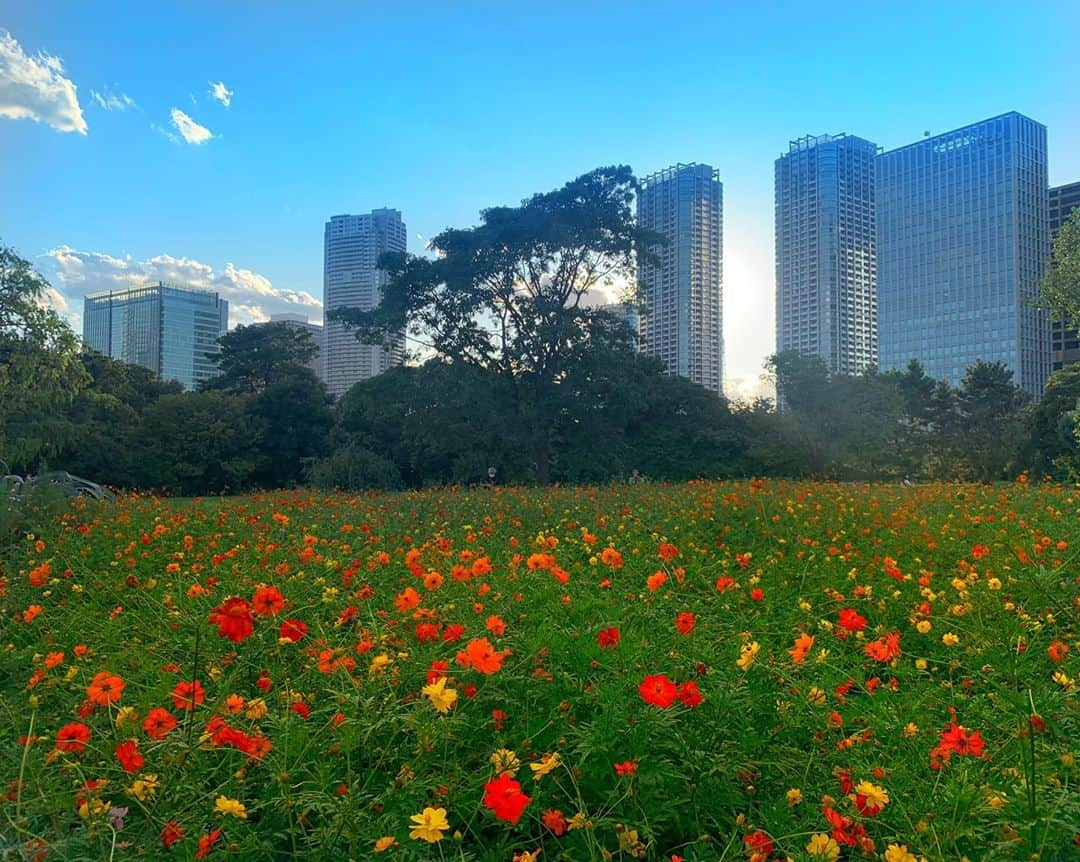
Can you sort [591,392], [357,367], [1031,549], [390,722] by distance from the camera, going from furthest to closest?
[357,367]
[591,392]
[1031,549]
[390,722]

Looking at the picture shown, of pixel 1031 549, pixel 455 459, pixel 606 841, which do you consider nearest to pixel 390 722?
pixel 606 841

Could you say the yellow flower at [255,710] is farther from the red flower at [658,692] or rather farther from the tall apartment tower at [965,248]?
the tall apartment tower at [965,248]

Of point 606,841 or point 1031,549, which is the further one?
point 1031,549

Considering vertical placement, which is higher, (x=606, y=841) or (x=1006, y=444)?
(x=1006, y=444)

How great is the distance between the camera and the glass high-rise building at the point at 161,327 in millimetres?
38312

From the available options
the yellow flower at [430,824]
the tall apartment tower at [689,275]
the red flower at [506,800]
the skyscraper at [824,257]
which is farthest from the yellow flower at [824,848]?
the skyscraper at [824,257]

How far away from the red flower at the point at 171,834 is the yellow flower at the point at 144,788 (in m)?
0.10

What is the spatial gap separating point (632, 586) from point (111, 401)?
21210mm

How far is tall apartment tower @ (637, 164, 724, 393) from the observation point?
24.9 m

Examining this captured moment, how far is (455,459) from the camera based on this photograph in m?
20.2

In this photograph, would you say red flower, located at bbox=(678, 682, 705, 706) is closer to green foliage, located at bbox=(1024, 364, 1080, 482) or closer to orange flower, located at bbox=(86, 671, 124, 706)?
orange flower, located at bbox=(86, 671, 124, 706)

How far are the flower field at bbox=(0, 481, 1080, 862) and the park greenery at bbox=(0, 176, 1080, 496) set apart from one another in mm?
11040

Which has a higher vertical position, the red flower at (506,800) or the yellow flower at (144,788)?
the red flower at (506,800)

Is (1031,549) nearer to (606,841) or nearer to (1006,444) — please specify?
(606,841)
